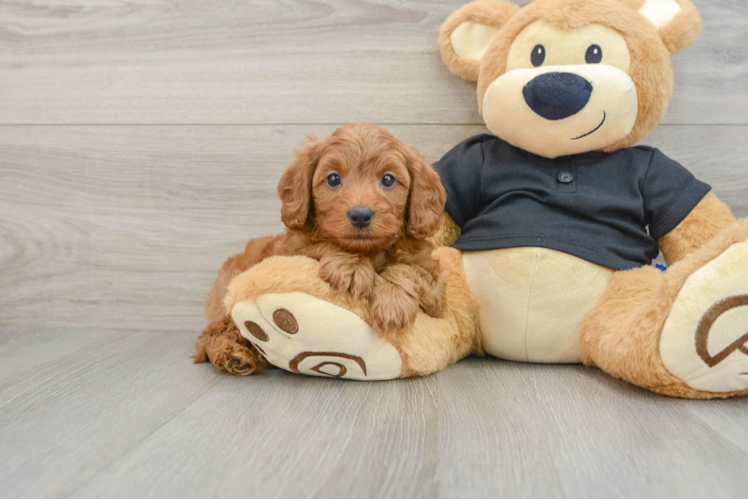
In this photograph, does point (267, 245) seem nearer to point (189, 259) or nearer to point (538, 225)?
point (189, 259)

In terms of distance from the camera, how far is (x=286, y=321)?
2.78ft

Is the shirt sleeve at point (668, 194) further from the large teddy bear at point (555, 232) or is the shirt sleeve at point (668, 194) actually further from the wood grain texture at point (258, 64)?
the wood grain texture at point (258, 64)

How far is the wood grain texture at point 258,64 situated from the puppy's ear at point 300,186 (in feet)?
1.41

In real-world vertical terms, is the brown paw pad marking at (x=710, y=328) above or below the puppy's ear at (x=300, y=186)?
below

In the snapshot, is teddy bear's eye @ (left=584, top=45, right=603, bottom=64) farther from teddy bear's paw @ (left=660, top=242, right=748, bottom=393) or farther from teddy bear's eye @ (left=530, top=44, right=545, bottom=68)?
teddy bear's paw @ (left=660, top=242, right=748, bottom=393)

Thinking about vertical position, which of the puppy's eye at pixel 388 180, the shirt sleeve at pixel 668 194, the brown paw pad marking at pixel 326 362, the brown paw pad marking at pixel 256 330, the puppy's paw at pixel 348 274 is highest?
the puppy's eye at pixel 388 180

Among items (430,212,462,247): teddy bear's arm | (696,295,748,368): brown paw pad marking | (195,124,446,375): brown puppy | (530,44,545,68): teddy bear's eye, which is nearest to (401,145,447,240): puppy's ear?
(195,124,446,375): brown puppy

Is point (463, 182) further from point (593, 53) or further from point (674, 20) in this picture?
point (674, 20)

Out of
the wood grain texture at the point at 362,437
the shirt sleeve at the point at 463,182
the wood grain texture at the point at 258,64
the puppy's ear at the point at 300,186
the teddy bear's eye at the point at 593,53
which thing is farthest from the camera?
the wood grain texture at the point at 258,64

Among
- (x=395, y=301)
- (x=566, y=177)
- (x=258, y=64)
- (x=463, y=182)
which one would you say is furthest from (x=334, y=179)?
(x=258, y=64)

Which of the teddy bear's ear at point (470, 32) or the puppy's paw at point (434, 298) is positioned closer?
the puppy's paw at point (434, 298)

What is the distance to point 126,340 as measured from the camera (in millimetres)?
1278

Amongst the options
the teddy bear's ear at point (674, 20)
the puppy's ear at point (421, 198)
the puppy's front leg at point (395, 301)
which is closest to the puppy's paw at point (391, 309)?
the puppy's front leg at point (395, 301)

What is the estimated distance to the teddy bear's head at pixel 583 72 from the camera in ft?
3.10
